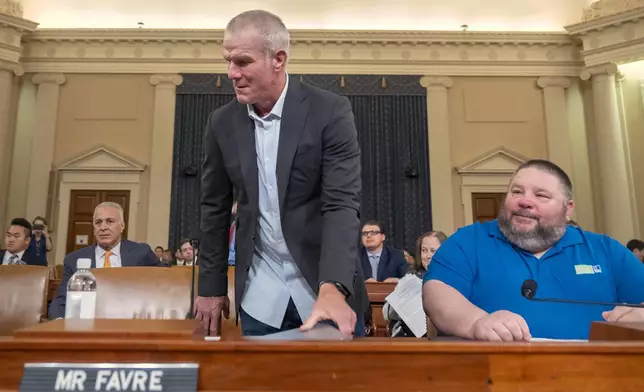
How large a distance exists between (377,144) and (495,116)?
2503mm

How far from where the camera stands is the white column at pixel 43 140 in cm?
991

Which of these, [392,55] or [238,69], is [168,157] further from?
[238,69]

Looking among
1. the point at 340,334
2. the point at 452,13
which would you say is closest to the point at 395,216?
the point at 452,13

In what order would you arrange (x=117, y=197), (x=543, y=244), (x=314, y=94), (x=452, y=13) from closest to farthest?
(x=314, y=94), (x=543, y=244), (x=117, y=197), (x=452, y=13)

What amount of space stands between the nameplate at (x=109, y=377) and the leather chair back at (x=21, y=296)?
1910 millimetres

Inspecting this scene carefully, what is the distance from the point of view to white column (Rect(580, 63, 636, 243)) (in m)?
9.51

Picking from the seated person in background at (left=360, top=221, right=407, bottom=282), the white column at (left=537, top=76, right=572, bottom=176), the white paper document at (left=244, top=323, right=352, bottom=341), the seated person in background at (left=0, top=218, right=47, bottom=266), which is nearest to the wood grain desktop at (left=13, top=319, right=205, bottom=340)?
the white paper document at (left=244, top=323, right=352, bottom=341)

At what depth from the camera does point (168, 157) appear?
10242 mm

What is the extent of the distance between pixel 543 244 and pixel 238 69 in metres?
1.17

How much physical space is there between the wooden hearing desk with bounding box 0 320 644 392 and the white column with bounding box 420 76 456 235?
938 cm

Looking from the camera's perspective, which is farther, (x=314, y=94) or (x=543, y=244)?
(x=543, y=244)

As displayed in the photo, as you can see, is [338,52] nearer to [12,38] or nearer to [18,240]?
[12,38]

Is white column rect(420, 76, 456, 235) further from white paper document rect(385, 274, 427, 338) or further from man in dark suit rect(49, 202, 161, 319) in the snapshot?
white paper document rect(385, 274, 427, 338)

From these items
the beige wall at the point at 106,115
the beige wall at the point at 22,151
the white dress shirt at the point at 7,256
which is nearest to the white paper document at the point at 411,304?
the white dress shirt at the point at 7,256
